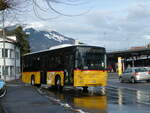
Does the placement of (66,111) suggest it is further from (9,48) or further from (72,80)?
(9,48)

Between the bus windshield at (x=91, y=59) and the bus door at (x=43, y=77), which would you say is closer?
the bus windshield at (x=91, y=59)

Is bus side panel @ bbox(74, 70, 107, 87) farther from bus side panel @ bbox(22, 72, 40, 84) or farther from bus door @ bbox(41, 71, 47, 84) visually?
bus side panel @ bbox(22, 72, 40, 84)

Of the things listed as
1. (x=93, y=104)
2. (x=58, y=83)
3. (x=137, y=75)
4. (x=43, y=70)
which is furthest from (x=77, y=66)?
(x=137, y=75)

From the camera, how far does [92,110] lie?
1343cm

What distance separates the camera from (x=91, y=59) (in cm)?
2258

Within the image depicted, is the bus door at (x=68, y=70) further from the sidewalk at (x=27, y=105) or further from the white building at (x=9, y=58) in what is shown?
the white building at (x=9, y=58)

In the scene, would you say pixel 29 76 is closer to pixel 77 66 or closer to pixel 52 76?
pixel 52 76

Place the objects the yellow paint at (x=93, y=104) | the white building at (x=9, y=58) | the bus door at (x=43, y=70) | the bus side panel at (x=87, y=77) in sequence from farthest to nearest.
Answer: the white building at (x=9, y=58) → the bus door at (x=43, y=70) → the bus side panel at (x=87, y=77) → the yellow paint at (x=93, y=104)

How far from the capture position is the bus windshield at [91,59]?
22.2 m

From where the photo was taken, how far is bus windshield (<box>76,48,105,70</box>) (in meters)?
22.2

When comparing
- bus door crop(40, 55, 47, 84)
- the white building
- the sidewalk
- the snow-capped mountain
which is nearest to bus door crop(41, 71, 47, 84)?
bus door crop(40, 55, 47, 84)

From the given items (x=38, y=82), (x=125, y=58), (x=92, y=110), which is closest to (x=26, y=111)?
(x=92, y=110)

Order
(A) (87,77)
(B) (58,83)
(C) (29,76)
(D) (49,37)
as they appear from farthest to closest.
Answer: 1. (C) (29,76)
2. (D) (49,37)
3. (B) (58,83)
4. (A) (87,77)

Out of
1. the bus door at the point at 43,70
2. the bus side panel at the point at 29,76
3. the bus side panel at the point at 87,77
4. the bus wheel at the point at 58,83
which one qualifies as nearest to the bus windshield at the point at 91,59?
the bus side panel at the point at 87,77
